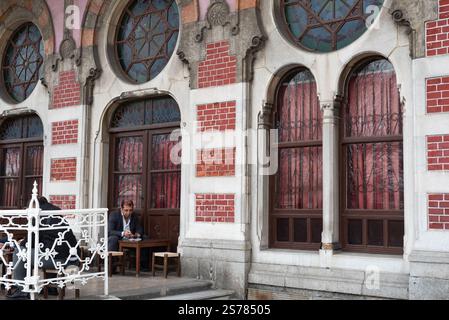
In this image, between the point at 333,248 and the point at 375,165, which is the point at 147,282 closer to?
the point at 333,248

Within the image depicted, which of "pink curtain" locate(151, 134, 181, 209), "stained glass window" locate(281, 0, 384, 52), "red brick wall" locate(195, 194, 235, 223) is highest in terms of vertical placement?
"stained glass window" locate(281, 0, 384, 52)

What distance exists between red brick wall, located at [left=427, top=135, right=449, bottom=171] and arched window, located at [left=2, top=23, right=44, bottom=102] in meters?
7.62

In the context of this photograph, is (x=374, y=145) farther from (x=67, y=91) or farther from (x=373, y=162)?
(x=67, y=91)

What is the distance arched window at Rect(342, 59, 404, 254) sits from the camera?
7.15 metres

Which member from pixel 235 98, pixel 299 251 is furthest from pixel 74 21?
pixel 299 251

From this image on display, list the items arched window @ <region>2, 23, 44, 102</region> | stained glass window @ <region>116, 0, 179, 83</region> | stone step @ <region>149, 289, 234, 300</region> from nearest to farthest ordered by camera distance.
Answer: stone step @ <region>149, 289, 234, 300</region>
stained glass window @ <region>116, 0, 179, 83</region>
arched window @ <region>2, 23, 44, 102</region>

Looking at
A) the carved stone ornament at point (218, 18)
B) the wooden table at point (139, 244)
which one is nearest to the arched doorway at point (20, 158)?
the wooden table at point (139, 244)

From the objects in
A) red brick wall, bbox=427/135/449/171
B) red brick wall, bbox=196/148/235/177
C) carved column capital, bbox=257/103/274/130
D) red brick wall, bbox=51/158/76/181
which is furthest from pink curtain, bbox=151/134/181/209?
red brick wall, bbox=427/135/449/171

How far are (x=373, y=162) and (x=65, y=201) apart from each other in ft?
18.2

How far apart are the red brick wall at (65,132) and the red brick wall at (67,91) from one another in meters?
0.32

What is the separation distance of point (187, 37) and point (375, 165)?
11.4 feet

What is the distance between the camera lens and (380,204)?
7254 millimetres

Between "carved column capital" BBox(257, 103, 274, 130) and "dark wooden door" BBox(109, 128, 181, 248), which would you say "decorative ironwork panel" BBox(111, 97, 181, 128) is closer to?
"dark wooden door" BBox(109, 128, 181, 248)

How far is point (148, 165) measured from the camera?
31.5ft
